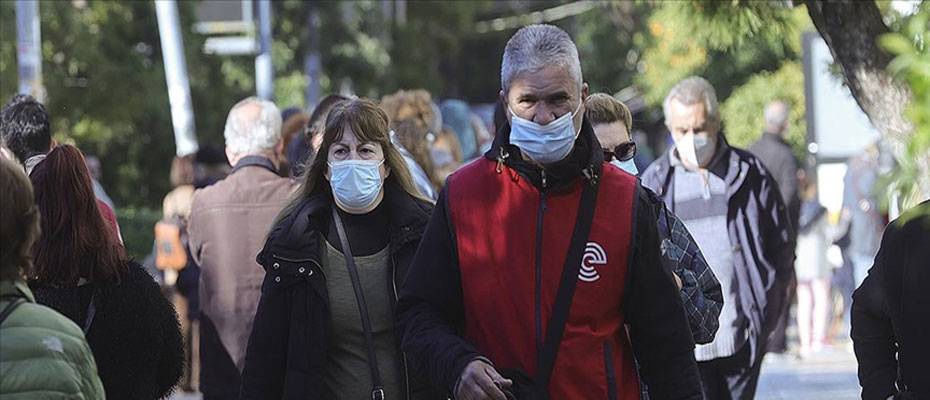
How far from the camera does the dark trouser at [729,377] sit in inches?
304

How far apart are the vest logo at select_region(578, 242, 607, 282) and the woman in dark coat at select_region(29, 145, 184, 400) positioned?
1574 mm

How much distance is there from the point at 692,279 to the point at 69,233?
6.32 feet

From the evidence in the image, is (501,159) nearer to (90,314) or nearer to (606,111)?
(90,314)

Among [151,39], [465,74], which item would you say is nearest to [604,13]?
[465,74]

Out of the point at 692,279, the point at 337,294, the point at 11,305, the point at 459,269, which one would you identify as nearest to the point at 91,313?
the point at 337,294

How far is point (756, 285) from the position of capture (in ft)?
26.0

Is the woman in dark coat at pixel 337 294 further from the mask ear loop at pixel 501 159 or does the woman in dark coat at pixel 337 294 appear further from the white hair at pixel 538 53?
the white hair at pixel 538 53

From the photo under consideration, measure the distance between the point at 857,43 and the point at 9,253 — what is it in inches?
159

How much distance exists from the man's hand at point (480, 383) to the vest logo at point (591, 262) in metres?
0.33

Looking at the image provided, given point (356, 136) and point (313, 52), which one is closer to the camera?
point (356, 136)

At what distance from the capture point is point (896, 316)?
5.06 m

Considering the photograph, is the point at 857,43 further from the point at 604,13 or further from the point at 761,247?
the point at 604,13

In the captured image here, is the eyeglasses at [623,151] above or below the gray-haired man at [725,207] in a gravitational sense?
above

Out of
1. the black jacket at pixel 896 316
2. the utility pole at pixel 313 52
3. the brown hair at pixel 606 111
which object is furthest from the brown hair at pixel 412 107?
the utility pole at pixel 313 52
